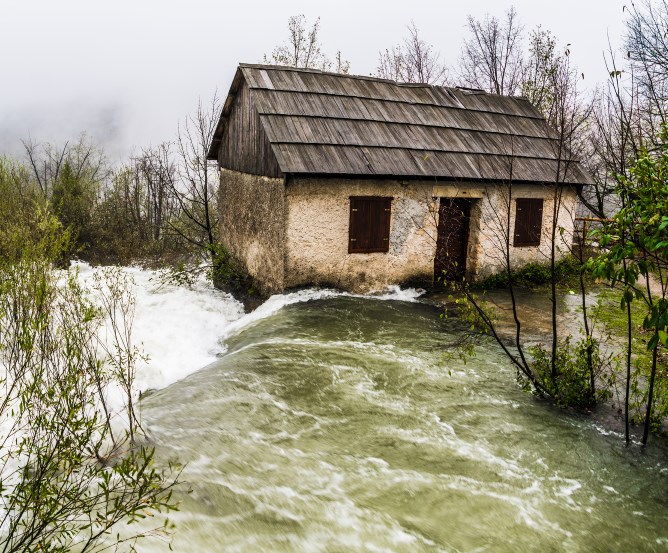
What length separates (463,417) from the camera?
20.0 feet

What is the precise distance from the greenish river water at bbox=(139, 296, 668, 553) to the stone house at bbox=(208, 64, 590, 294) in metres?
3.42

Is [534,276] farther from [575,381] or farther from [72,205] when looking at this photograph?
[72,205]

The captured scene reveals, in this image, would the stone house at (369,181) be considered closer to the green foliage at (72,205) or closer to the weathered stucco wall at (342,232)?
the weathered stucco wall at (342,232)

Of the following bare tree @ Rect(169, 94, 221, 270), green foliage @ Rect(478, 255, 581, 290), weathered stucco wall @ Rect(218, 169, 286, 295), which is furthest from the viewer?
bare tree @ Rect(169, 94, 221, 270)

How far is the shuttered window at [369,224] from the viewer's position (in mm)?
10906

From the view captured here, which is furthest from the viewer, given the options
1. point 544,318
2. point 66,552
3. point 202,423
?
point 544,318

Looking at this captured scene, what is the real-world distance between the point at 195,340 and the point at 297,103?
17.6ft

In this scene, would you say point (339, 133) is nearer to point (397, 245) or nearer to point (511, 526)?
point (397, 245)

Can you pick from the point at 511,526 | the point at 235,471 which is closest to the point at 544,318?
the point at 511,526

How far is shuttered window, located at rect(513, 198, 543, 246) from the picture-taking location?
12594mm

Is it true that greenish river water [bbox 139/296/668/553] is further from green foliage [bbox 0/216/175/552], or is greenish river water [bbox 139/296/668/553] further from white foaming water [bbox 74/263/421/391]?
white foaming water [bbox 74/263/421/391]

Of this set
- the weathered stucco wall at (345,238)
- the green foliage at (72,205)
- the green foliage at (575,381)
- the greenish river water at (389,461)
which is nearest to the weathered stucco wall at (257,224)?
the weathered stucco wall at (345,238)

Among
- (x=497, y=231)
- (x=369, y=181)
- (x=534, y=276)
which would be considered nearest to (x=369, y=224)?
(x=369, y=181)

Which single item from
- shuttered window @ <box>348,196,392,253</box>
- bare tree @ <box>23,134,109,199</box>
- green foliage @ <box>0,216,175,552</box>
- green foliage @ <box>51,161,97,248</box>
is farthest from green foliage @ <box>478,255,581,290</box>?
green foliage @ <box>51,161,97,248</box>
